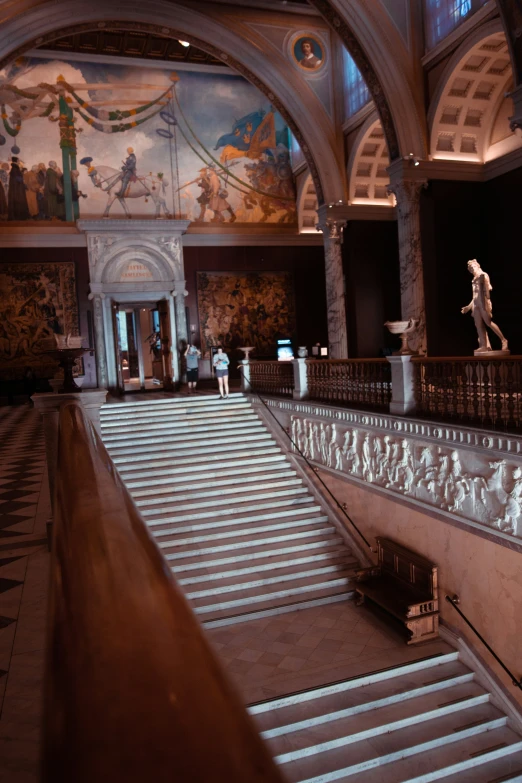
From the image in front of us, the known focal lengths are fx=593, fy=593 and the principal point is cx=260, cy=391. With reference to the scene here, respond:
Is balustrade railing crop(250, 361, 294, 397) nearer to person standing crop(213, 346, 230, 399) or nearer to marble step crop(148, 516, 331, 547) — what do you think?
person standing crop(213, 346, 230, 399)

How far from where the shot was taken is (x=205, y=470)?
13.5 metres

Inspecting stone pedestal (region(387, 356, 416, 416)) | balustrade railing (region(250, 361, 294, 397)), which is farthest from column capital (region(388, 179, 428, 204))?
stone pedestal (region(387, 356, 416, 416))

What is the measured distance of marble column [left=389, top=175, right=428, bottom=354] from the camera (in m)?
14.3

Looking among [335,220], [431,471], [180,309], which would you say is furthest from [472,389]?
[180,309]

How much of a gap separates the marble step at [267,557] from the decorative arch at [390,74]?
930 cm

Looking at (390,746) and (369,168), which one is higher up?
(369,168)

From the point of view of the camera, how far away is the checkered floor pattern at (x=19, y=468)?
25.5ft

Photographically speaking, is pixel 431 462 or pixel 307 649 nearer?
pixel 307 649

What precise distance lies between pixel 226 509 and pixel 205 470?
1432 millimetres

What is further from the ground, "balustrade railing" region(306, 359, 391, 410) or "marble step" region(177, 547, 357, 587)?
"balustrade railing" region(306, 359, 391, 410)

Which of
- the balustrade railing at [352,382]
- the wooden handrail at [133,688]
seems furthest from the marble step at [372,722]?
the wooden handrail at [133,688]

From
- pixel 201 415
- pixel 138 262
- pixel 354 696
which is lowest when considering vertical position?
pixel 354 696

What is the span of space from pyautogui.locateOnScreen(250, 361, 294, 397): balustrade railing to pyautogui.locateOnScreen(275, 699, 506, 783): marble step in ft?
28.5

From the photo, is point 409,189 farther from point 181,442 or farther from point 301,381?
point 181,442
